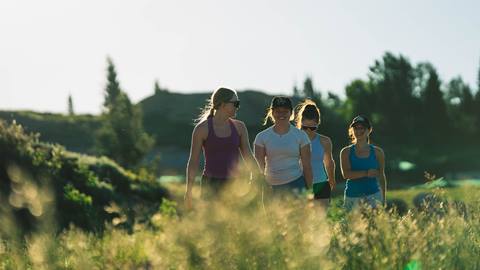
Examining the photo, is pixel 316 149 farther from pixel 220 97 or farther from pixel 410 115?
pixel 410 115

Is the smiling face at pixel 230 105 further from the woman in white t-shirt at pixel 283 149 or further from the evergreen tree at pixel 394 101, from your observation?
the evergreen tree at pixel 394 101

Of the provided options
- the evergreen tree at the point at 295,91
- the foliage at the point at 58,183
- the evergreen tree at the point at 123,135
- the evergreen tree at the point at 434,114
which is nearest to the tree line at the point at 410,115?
the evergreen tree at the point at 434,114

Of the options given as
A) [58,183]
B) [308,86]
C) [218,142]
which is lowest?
[58,183]

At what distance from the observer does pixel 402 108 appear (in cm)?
7606

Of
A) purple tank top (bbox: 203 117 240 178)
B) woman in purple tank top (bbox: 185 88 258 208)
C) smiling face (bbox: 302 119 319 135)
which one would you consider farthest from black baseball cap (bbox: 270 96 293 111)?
smiling face (bbox: 302 119 319 135)

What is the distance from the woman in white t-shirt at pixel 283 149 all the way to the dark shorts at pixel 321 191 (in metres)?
0.46

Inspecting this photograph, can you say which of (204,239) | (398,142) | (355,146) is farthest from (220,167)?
(398,142)

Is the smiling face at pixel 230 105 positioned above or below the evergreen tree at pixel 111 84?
below

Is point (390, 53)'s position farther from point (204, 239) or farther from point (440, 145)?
point (204, 239)

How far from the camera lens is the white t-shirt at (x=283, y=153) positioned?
25.7 feet

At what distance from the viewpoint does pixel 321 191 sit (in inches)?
333

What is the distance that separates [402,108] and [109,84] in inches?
1302

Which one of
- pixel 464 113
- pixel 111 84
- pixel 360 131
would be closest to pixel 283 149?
pixel 360 131

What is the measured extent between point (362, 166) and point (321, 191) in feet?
1.94
